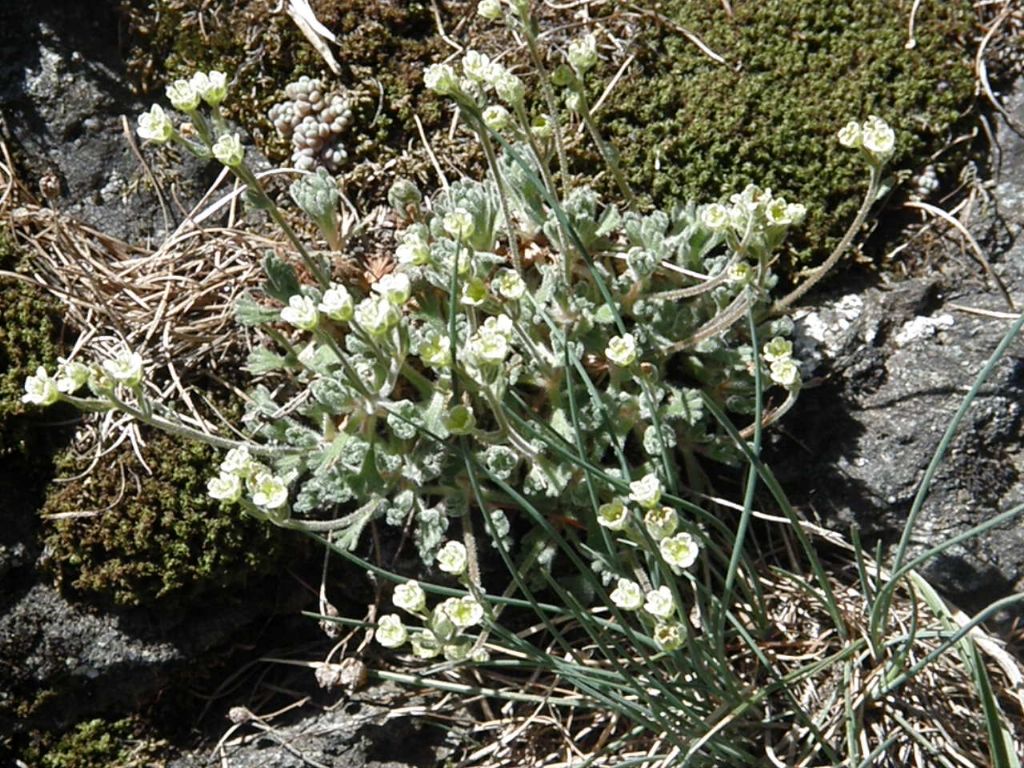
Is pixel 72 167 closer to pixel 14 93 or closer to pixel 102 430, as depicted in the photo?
pixel 14 93

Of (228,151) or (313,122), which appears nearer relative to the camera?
(228,151)

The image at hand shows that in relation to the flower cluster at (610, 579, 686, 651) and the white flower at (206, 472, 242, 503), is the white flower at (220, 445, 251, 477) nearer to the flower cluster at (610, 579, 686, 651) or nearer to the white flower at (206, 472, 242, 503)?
the white flower at (206, 472, 242, 503)

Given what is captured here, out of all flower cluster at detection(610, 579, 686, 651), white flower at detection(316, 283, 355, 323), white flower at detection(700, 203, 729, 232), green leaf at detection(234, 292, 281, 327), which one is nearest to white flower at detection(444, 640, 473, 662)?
flower cluster at detection(610, 579, 686, 651)

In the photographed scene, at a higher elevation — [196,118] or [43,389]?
[196,118]

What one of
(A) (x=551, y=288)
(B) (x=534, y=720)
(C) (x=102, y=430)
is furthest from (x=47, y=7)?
(B) (x=534, y=720)

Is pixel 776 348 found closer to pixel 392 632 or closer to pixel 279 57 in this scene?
pixel 392 632

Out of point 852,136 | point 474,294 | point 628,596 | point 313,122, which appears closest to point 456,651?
point 628,596
